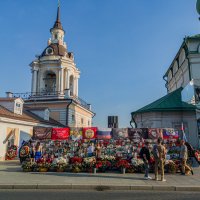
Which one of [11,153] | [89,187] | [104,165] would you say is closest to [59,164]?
[104,165]

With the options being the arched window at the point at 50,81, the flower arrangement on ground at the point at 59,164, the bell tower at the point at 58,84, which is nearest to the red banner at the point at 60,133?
the flower arrangement on ground at the point at 59,164

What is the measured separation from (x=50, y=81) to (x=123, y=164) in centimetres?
3006

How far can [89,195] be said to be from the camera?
354 inches

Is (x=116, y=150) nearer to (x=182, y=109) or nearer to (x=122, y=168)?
(x=122, y=168)

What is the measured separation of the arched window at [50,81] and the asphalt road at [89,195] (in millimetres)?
31350

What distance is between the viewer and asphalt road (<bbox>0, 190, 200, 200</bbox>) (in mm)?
8508

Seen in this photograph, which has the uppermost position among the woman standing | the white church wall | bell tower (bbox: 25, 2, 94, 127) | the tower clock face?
the tower clock face

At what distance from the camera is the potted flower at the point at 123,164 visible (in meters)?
14.6

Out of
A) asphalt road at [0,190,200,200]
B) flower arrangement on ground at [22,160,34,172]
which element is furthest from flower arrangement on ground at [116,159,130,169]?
flower arrangement on ground at [22,160,34,172]

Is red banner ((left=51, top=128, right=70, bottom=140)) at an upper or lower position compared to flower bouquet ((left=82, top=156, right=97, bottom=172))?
upper

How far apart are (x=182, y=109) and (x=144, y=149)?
935 cm

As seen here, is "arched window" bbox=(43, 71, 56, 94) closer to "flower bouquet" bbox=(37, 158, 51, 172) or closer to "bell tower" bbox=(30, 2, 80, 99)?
"bell tower" bbox=(30, 2, 80, 99)

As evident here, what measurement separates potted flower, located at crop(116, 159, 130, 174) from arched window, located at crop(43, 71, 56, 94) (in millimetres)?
27004

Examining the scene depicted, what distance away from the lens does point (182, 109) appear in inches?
829
